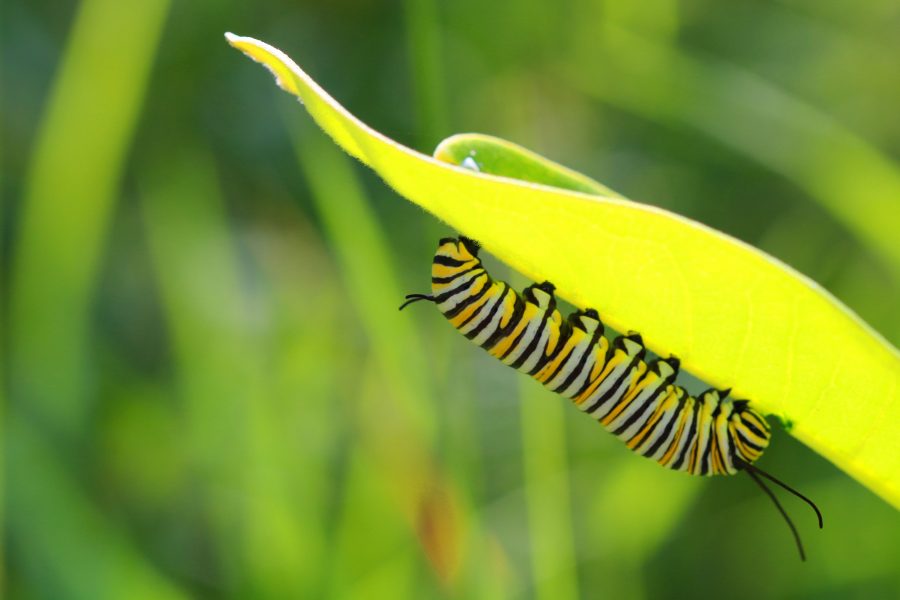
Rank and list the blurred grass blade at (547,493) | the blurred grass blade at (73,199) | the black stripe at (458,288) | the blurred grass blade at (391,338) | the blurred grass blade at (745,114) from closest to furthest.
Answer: the black stripe at (458,288) → the blurred grass blade at (547,493) → the blurred grass blade at (391,338) → the blurred grass blade at (73,199) → the blurred grass blade at (745,114)

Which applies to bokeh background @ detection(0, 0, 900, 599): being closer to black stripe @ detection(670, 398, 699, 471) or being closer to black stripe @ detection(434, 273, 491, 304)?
black stripe @ detection(670, 398, 699, 471)

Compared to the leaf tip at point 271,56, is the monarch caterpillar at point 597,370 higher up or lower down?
higher up

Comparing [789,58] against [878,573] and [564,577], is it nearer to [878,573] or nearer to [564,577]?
[878,573]

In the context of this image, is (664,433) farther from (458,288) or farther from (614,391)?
(458,288)

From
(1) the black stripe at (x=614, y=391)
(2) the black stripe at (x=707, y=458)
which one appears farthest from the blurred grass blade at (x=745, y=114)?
(1) the black stripe at (x=614, y=391)

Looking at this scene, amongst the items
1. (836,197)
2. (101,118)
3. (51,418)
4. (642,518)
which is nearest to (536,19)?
(836,197)

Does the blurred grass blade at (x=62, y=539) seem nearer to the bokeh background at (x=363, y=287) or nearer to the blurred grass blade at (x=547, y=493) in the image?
the bokeh background at (x=363, y=287)
